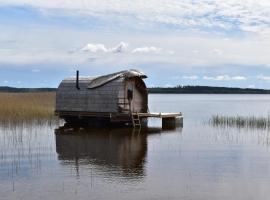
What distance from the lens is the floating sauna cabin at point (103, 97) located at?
122 ft

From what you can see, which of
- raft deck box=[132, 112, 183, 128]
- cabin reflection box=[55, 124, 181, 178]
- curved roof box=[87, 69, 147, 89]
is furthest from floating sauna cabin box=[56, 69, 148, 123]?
cabin reflection box=[55, 124, 181, 178]

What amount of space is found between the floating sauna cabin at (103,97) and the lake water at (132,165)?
4.06 metres

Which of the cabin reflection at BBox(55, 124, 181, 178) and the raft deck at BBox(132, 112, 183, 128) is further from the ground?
the raft deck at BBox(132, 112, 183, 128)

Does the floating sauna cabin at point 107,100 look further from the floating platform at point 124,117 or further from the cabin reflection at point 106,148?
the cabin reflection at point 106,148

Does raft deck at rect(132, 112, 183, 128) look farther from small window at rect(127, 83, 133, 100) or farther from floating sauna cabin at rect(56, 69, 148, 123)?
small window at rect(127, 83, 133, 100)

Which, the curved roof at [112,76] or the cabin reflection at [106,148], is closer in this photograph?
the cabin reflection at [106,148]

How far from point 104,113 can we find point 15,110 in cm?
868

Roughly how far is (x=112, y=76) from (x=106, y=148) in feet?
42.5

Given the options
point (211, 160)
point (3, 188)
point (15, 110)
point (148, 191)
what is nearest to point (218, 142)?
point (211, 160)

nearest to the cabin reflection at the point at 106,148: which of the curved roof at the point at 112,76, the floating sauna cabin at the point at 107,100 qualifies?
the floating sauna cabin at the point at 107,100

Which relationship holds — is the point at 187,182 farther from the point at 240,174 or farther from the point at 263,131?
the point at 263,131

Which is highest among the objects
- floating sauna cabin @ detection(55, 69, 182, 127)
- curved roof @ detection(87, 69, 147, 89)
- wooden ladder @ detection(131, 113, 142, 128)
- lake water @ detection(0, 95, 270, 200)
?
curved roof @ detection(87, 69, 147, 89)

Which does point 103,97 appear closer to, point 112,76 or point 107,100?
point 107,100

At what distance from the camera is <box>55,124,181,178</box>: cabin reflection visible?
20375 mm
